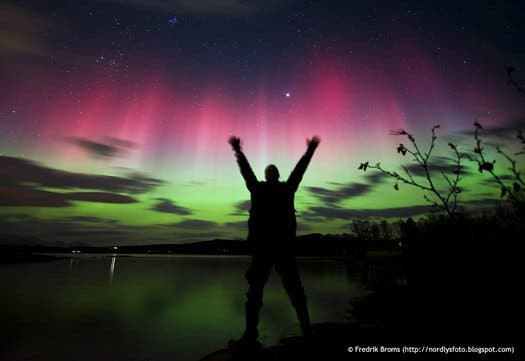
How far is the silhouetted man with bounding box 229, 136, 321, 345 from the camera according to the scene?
5.93 m

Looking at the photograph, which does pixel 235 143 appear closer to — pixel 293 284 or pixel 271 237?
pixel 271 237

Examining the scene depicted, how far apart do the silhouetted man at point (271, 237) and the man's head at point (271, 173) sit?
0.12ft

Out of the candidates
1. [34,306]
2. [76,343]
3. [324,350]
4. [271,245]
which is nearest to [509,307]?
[324,350]

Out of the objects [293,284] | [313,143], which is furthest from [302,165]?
[293,284]

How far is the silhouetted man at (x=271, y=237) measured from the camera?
5934mm

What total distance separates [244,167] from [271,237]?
54.6 inches

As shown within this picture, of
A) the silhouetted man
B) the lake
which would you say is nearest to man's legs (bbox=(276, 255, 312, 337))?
the silhouetted man

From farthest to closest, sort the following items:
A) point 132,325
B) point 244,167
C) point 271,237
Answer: point 132,325, point 244,167, point 271,237

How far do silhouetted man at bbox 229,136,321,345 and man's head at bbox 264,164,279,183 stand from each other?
37 millimetres

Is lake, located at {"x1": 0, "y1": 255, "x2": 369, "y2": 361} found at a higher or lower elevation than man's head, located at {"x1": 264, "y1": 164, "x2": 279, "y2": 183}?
lower

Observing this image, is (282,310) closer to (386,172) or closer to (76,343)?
(76,343)

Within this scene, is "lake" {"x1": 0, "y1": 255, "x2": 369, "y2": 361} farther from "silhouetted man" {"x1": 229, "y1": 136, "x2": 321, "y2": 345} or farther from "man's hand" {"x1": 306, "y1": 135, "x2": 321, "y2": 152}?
"man's hand" {"x1": 306, "y1": 135, "x2": 321, "y2": 152}

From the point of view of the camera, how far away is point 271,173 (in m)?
6.44

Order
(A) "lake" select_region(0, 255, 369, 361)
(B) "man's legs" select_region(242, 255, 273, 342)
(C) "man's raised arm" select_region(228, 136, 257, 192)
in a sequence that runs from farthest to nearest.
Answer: (A) "lake" select_region(0, 255, 369, 361), (C) "man's raised arm" select_region(228, 136, 257, 192), (B) "man's legs" select_region(242, 255, 273, 342)
